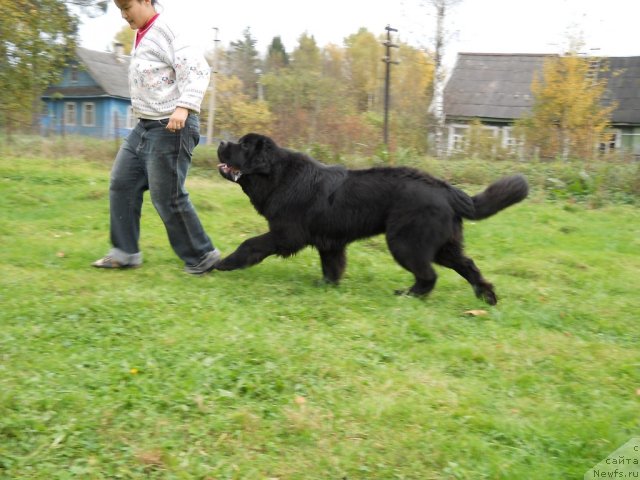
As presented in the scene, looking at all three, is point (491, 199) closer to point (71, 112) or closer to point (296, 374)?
point (296, 374)

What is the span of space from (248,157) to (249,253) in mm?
874

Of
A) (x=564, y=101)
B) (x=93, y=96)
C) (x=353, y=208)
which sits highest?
(x=93, y=96)

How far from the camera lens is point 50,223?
7.11 meters

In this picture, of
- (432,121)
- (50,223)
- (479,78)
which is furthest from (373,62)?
(50,223)

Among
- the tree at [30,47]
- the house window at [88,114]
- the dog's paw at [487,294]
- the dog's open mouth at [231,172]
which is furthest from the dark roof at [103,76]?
the dog's paw at [487,294]

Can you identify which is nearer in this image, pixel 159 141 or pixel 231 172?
pixel 159 141

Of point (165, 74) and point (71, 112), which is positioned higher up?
point (71, 112)

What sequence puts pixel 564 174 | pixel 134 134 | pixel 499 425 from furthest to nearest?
pixel 564 174 → pixel 134 134 → pixel 499 425

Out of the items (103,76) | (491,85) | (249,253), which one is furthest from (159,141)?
(103,76)

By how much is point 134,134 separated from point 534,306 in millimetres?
3677

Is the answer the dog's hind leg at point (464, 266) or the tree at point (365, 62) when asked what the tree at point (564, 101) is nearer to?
the dog's hind leg at point (464, 266)

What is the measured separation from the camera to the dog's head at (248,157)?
5391mm

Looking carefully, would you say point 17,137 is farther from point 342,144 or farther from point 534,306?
point 534,306

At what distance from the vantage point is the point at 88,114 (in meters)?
40.6
